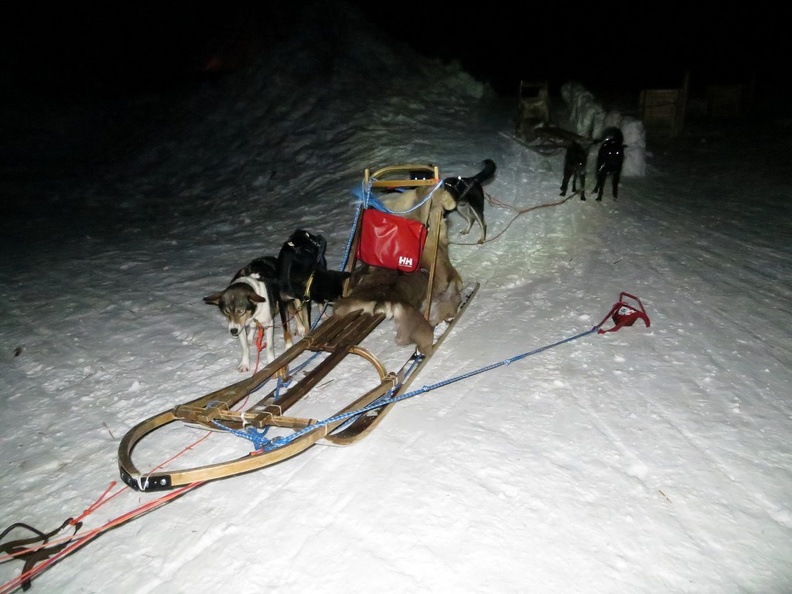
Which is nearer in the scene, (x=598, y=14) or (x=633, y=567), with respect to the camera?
(x=633, y=567)

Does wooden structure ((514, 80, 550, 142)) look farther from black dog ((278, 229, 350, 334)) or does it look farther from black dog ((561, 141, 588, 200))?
black dog ((278, 229, 350, 334))

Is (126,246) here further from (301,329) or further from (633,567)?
(633,567)

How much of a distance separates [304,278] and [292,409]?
41.0 inches

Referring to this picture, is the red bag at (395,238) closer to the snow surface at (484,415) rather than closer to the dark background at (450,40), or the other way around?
the snow surface at (484,415)

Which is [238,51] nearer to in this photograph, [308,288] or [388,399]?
[308,288]

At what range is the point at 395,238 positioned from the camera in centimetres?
396

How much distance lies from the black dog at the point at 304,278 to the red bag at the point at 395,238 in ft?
1.23

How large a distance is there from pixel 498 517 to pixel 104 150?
15168 millimetres

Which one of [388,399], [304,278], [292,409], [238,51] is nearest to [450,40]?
[238,51]

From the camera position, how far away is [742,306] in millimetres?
4145

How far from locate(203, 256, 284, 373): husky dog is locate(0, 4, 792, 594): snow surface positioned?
0.36 m

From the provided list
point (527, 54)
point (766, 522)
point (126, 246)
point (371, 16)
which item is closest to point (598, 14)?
point (527, 54)

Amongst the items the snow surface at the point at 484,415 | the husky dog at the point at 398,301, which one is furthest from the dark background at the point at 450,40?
the husky dog at the point at 398,301

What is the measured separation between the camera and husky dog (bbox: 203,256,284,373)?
10.7 feet
